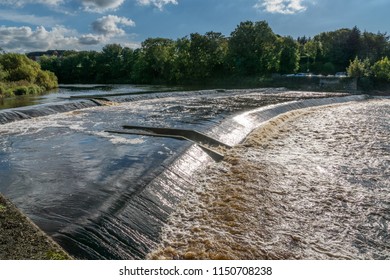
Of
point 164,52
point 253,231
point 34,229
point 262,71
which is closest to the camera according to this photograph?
point 34,229

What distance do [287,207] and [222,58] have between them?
4424 cm

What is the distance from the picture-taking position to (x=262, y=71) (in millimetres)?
45062

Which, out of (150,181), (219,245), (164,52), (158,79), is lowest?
(219,245)

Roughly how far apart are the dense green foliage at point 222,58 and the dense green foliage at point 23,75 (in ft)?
65.4

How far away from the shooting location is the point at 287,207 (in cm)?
527

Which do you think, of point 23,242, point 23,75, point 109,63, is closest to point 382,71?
point 23,75

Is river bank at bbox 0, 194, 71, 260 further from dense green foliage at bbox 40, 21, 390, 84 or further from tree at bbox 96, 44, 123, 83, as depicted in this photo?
tree at bbox 96, 44, 123, 83

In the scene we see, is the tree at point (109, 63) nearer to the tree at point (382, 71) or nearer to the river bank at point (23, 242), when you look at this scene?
the tree at point (382, 71)

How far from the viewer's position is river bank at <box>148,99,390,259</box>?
13.8 ft

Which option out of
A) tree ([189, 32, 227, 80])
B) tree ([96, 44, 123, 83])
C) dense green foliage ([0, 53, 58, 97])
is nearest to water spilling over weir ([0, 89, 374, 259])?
dense green foliage ([0, 53, 58, 97])

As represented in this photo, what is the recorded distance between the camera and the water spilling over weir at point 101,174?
4164mm

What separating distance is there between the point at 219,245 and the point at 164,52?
48.9 metres

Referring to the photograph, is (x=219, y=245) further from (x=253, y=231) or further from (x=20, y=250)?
(x=20, y=250)
